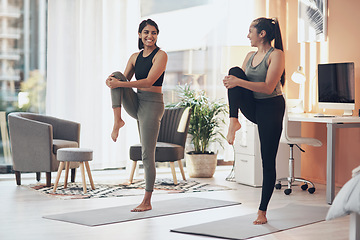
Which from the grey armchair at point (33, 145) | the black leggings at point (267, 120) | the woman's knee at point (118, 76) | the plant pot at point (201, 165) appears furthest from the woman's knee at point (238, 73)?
the plant pot at point (201, 165)

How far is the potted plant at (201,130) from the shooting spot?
6441 millimetres

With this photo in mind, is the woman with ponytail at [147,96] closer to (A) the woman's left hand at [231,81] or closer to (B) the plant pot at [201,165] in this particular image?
(A) the woman's left hand at [231,81]

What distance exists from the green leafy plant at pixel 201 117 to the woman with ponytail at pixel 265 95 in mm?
2622

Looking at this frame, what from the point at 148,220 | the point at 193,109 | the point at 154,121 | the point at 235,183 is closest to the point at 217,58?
the point at 193,109

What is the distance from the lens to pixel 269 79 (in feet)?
12.0

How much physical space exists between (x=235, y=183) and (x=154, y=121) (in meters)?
2.09

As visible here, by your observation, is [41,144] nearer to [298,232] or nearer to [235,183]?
[235,183]

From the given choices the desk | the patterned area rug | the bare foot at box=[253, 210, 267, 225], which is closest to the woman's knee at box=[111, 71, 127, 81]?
the bare foot at box=[253, 210, 267, 225]

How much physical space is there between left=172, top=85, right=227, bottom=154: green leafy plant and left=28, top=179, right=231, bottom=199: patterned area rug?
676 millimetres

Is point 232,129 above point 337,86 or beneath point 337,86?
beneath

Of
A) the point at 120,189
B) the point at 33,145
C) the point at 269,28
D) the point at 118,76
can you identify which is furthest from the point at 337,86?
the point at 33,145

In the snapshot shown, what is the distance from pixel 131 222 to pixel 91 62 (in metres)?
3.00

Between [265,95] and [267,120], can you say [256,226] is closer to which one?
[267,120]

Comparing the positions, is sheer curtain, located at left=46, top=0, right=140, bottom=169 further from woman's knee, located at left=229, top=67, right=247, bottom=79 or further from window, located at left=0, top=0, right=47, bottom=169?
woman's knee, located at left=229, top=67, right=247, bottom=79
